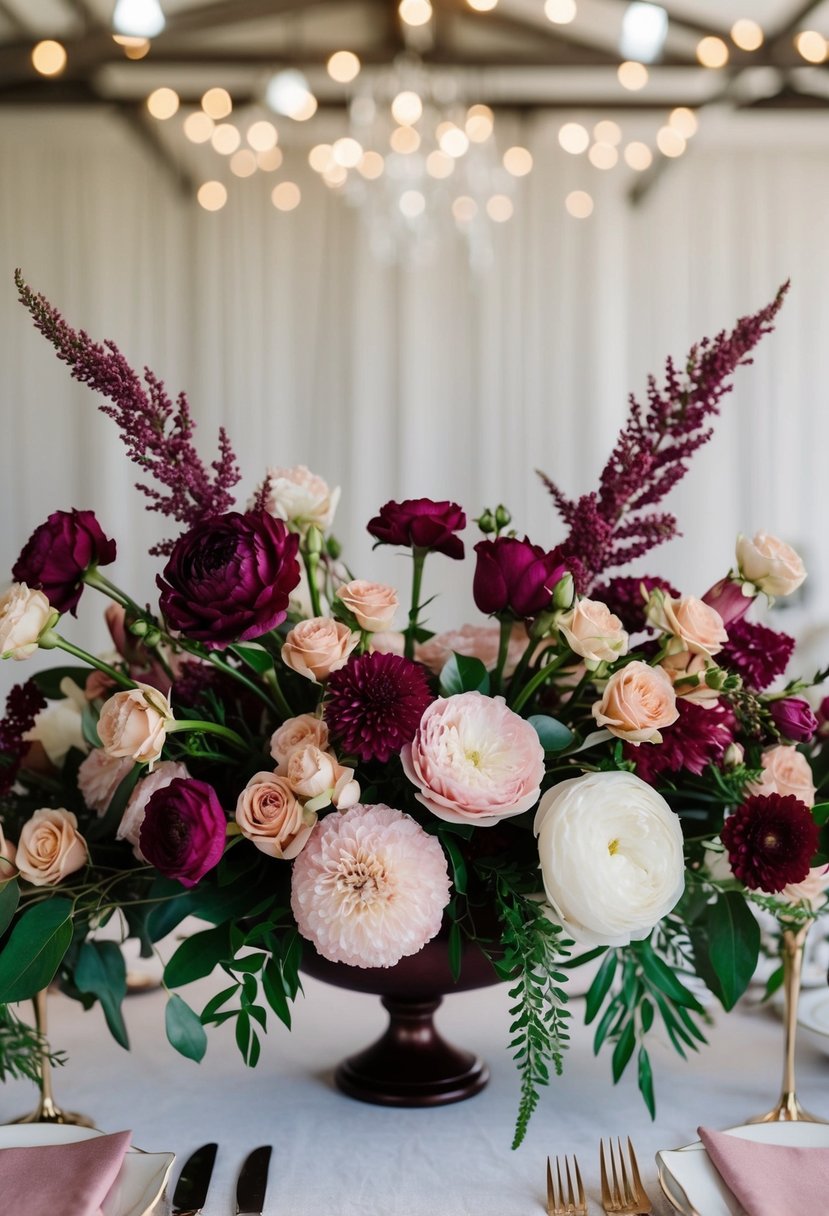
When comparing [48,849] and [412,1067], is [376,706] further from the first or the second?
[412,1067]

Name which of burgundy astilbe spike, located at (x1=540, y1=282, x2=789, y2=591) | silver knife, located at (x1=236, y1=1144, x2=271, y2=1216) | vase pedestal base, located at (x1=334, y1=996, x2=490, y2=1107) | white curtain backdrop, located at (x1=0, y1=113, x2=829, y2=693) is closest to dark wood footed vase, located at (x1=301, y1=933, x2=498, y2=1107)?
vase pedestal base, located at (x1=334, y1=996, x2=490, y2=1107)

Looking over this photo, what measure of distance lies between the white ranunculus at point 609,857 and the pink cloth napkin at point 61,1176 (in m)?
0.34

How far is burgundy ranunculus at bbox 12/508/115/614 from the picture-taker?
795mm

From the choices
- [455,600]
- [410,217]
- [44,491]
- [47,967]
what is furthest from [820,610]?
[47,967]

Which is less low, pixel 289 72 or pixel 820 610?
pixel 289 72

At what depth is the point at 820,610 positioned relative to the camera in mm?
4555

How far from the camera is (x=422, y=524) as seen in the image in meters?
0.84

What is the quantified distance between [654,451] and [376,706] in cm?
33

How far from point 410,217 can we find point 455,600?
1.49m

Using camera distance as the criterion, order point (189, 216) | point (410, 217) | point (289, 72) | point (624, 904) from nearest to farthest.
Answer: point (624, 904) < point (410, 217) < point (289, 72) < point (189, 216)

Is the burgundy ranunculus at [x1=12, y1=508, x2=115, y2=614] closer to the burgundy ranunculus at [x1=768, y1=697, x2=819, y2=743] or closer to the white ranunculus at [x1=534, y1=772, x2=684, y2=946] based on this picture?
the white ranunculus at [x1=534, y1=772, x2=684, y2=946]

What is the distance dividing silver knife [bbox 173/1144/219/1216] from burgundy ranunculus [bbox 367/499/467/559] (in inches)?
18.8

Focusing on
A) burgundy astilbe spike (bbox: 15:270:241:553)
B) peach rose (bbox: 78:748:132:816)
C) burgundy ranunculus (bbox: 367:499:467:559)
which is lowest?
peach rose (bbox: 78:748:132:816)

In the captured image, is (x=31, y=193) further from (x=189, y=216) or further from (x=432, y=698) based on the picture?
(x=432, y=698)
